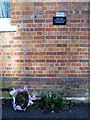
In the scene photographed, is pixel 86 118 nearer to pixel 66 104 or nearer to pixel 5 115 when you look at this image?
pixel 66 104

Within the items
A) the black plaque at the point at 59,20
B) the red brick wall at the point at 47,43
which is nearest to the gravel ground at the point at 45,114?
the red brick wall at the point at 47,43

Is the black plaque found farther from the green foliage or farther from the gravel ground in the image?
the gravel ground

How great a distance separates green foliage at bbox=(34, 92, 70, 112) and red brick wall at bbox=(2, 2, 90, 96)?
0.51 meters

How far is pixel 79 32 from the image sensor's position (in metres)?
6.84

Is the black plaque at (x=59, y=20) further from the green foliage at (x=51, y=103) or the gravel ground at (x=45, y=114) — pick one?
the gravel ground at (x=45, y=114)

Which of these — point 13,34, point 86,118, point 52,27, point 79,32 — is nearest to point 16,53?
point 13,34

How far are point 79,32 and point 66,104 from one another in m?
1.48

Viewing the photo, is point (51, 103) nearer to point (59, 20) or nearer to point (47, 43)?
point (47, 43)

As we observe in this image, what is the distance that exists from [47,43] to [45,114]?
4.85ft

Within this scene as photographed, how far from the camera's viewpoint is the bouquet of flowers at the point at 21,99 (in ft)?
21.3

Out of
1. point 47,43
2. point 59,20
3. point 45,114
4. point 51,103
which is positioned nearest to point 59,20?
point 59,20

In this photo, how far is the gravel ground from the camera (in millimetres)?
6129

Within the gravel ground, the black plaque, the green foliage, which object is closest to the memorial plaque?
the black plaque

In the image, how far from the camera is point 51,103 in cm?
654
